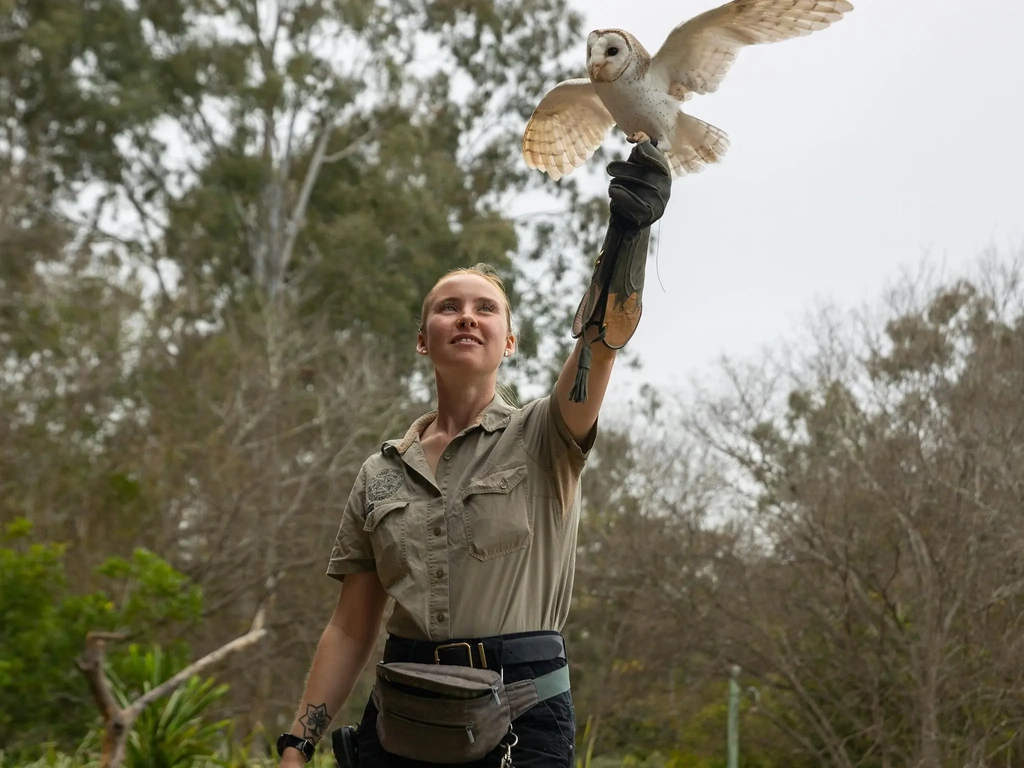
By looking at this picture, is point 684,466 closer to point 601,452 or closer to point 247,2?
point 601,452

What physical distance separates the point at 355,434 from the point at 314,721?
10440 millimetres

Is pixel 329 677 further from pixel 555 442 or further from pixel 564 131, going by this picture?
pixel 564 131

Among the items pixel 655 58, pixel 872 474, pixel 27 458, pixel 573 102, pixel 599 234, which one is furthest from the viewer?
pixel 599 234

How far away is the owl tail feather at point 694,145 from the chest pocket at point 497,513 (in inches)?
21.4

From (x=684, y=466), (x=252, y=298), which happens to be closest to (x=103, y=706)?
(x=684, y=466)

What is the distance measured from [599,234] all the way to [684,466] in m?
5.72

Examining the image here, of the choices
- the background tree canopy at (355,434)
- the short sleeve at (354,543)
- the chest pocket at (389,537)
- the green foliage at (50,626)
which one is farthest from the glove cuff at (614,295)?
the green foliage at (50,626)

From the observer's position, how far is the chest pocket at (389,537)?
1.98 meters

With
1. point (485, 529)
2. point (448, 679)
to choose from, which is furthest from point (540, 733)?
point (485, 529)

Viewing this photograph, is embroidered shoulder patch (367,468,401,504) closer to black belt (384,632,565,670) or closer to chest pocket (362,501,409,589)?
chest pocket (362,501,409,589)

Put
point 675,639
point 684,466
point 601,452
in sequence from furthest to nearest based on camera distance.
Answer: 1. point 601,452
2. point 684,466
3. point 675,639

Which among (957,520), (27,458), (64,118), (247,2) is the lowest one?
(957,520)

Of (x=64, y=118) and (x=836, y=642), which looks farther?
(x=64, y=118)

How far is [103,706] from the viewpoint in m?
5.77
